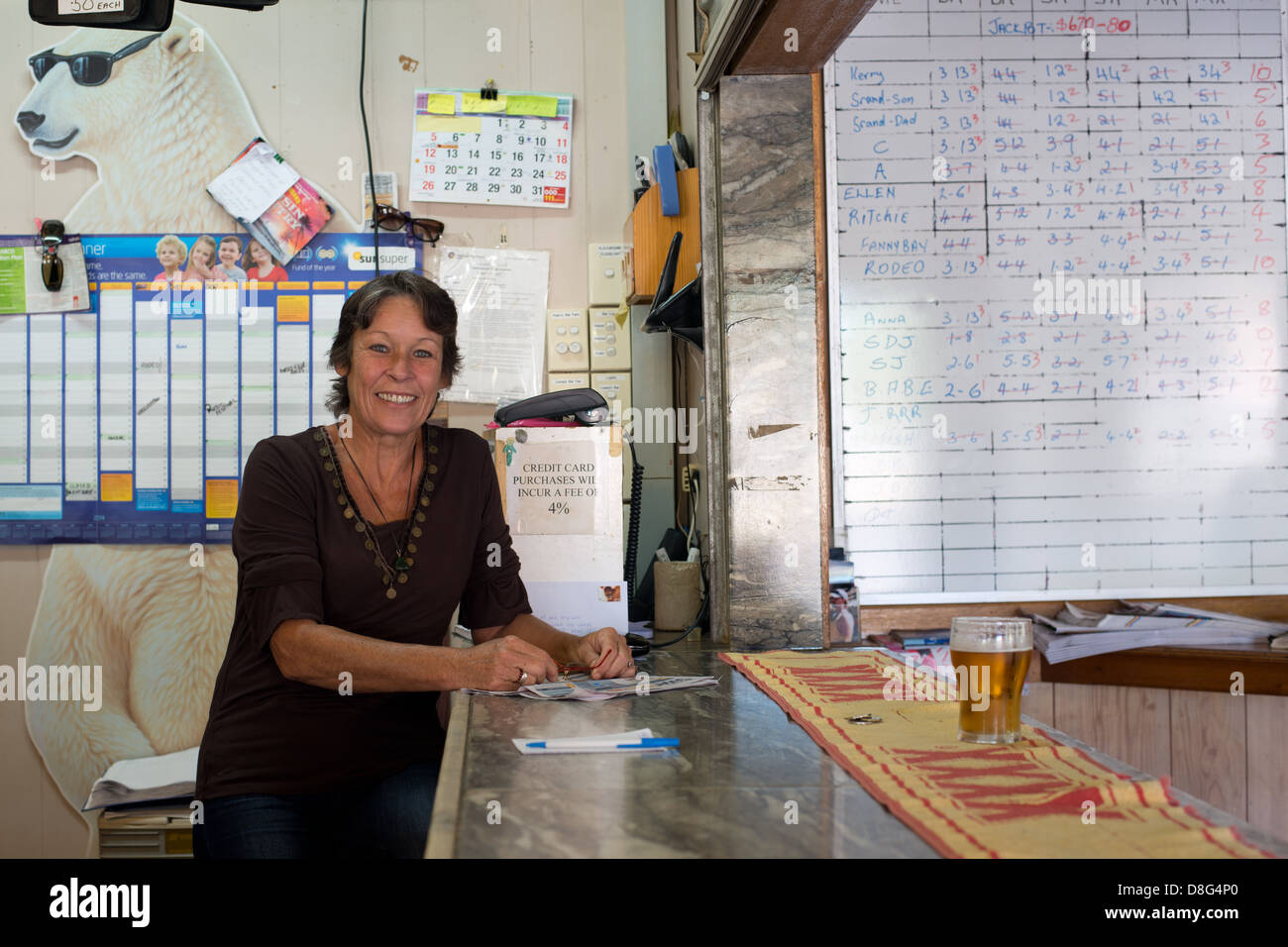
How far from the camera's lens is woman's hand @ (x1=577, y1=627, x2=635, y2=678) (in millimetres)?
1657

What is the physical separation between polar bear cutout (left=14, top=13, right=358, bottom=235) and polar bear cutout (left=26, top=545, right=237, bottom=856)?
2.87ft

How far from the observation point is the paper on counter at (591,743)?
117 centimetres

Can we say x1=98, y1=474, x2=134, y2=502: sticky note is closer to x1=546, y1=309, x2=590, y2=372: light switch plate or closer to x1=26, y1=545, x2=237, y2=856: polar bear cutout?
x1=26, y1=545, x2=237, y2=856: polar bear cutout

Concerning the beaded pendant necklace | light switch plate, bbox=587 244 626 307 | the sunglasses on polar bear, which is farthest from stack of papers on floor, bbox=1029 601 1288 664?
the sunglasses on polar bear

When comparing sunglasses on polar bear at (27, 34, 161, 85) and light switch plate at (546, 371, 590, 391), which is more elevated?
sunglasses on polar bear at (27, 34, 161, 85)

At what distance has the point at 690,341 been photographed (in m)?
2.37

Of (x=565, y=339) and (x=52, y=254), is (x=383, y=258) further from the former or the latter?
(x=52, y=254)

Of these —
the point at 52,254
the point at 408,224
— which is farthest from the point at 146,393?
the point at 408,224

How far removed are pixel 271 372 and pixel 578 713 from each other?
1.68 meters

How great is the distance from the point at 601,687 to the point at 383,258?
1573 millimetres

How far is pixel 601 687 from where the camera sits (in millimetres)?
1565

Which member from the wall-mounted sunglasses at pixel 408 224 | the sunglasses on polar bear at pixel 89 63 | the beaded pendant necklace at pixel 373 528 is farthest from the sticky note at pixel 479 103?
the beaded pendant necklace at pixel 373 528
